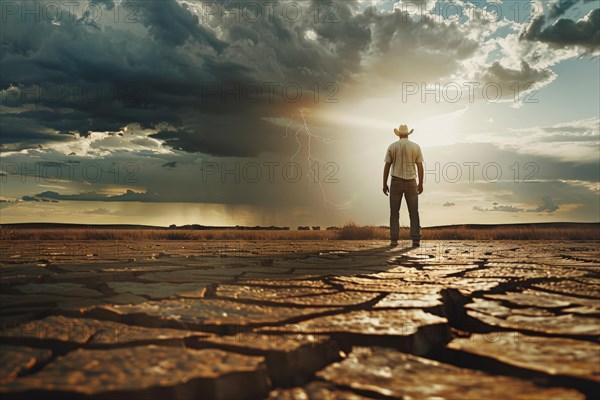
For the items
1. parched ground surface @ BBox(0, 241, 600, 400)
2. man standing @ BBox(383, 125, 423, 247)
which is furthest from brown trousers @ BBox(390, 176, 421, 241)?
parched ground surface @ BBox(0, 241, 600, 400)

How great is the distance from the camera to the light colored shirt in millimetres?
6348

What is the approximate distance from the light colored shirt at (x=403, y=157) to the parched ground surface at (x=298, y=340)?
4.20 metres

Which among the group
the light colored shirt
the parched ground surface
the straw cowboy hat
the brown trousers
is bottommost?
the parched ground surface

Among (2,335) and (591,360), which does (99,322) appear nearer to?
(2,335)

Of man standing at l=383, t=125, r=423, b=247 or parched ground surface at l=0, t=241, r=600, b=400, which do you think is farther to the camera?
man standing at l=383, t=125, r=423, b=247

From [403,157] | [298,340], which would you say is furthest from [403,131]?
[298,340]

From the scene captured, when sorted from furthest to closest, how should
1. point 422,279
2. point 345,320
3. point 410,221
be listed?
point 410,221 → point 422,279 → point 345,320

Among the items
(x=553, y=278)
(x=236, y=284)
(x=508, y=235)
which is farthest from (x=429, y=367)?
(x=508, y=235)

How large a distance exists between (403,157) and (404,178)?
0.94 feet

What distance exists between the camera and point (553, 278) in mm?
2463

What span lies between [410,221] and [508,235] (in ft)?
18.6

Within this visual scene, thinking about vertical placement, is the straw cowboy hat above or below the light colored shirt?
above

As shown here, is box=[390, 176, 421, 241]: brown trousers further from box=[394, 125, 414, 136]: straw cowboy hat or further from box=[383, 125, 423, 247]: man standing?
box=[394, 125, 414, 136]: straw cowboy hat

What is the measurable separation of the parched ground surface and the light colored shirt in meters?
4.20
